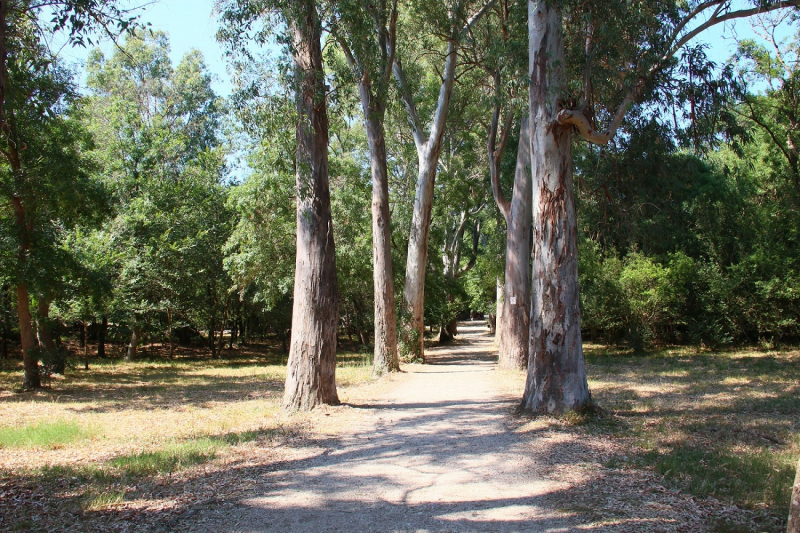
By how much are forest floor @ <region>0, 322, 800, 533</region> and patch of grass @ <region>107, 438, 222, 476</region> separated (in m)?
0.03

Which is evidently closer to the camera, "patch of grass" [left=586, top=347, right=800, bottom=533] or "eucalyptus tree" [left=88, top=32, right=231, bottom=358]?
"patch of grass" [left=586, top=347, right=800, bottom=533]

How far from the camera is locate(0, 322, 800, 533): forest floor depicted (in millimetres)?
4914

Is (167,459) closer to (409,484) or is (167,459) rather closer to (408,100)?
(409,484)

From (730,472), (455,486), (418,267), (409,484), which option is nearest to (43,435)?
(409,484)

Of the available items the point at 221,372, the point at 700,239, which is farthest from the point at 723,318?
the point at 221,372

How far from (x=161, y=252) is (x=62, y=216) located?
313 inches

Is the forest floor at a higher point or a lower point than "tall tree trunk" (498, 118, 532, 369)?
lower

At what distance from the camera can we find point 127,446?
790 centimetres

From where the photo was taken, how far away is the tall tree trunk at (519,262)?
1609cm

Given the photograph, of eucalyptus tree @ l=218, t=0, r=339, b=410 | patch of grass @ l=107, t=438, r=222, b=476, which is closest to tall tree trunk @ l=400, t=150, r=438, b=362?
eucalyptus tree @ l=218, t=0, r=339, b=410

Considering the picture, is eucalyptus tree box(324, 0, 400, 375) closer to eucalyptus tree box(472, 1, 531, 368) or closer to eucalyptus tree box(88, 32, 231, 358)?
eucalyptus tree box(472, 1, 531, 368)

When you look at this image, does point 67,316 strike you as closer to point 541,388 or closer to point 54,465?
point 54,465

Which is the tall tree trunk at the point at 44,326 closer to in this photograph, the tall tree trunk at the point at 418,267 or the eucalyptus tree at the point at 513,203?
the tall tree trunk at the point at 418,267

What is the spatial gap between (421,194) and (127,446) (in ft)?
44.6
